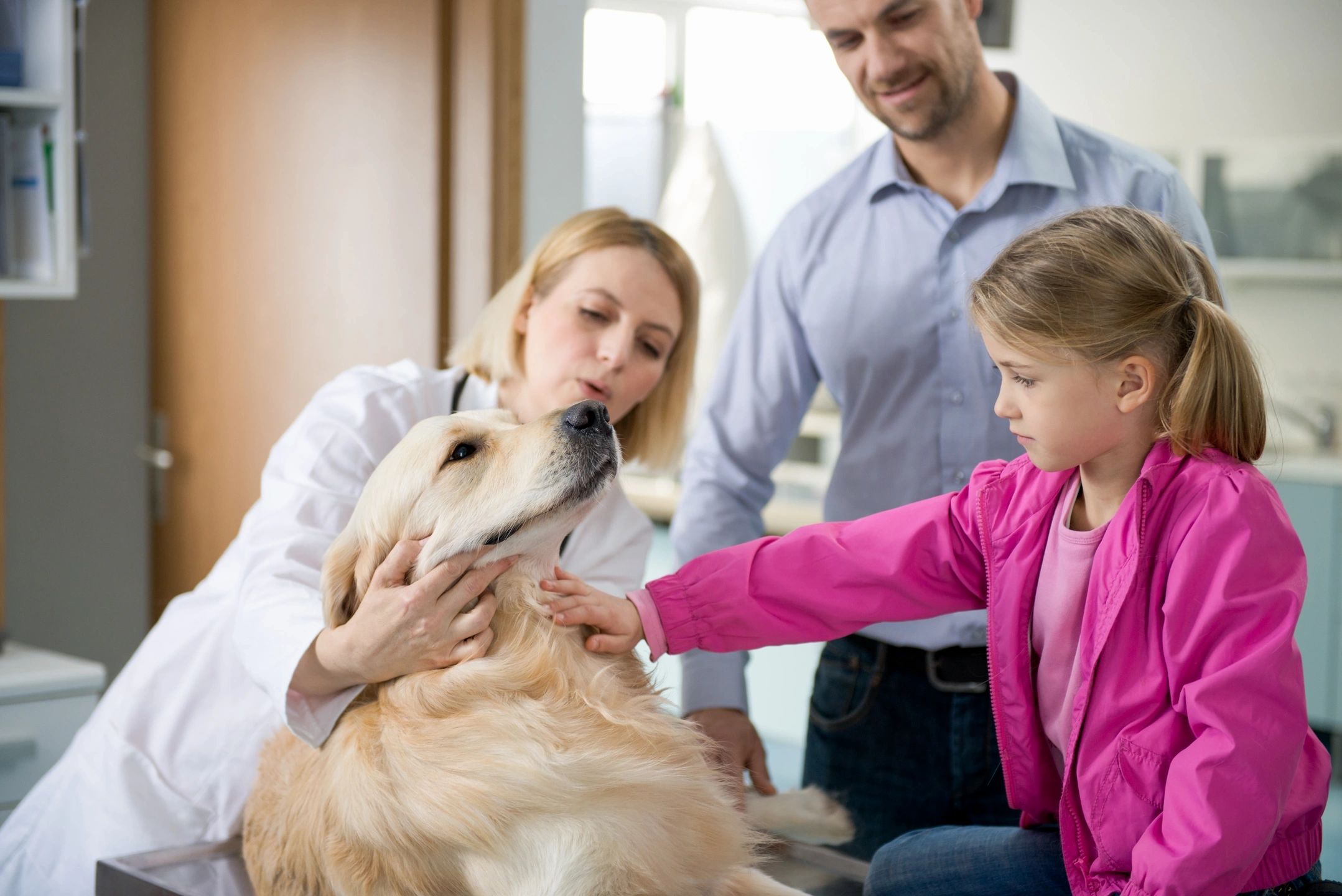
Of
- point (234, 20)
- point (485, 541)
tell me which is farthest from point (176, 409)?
point (485, 541)

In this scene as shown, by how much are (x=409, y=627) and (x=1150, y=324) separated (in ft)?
2.51

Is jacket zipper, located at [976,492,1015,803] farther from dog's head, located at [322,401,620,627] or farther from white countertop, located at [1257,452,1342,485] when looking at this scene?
white countertop, located at [1257,452,1342,485]

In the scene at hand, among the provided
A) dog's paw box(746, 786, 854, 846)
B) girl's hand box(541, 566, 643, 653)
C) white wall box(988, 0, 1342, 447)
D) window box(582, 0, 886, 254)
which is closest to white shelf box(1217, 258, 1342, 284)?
white wall box(988, 0, 1342, 447)

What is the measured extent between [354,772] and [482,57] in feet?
5.49

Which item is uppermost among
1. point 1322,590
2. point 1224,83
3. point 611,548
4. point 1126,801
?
point 1224,83

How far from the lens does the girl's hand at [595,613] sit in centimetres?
126

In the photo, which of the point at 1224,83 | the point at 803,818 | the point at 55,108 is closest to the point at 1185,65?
the point at 1224,83

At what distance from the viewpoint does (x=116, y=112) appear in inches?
132

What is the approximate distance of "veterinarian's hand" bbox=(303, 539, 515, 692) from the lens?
118 cm

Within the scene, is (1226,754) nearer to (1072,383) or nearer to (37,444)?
(1072,383)

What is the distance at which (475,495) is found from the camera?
1.26 meters

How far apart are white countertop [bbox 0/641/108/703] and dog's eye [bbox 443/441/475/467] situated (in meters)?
1.41

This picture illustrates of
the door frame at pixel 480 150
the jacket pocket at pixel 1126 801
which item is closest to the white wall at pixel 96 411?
the door frame at pixel 480 150

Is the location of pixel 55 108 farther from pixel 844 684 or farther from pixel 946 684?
pixel 946 684
